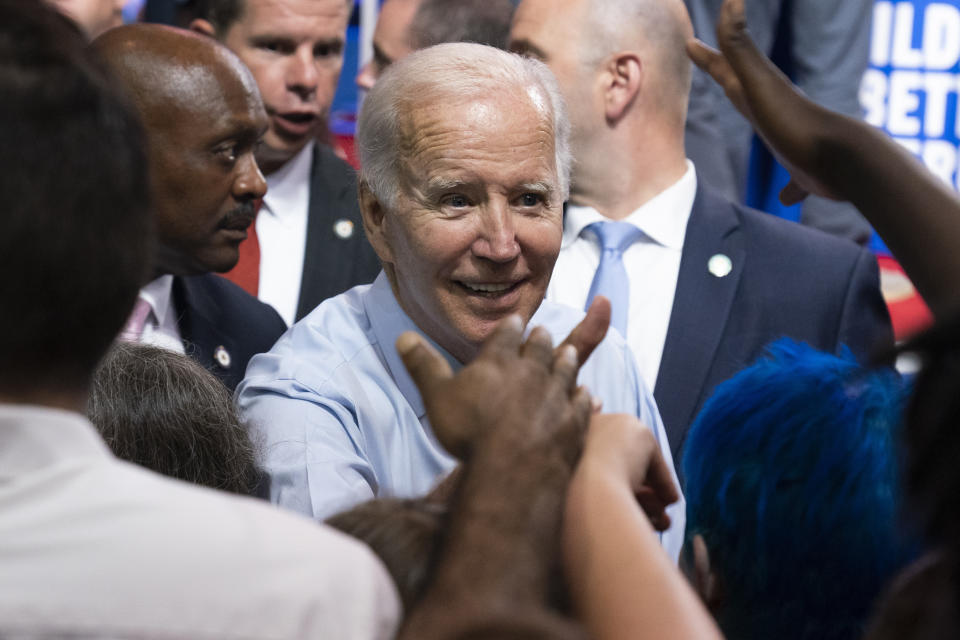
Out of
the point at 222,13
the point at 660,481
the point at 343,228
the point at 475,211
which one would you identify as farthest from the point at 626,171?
the point at 660,481

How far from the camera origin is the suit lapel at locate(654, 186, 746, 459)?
3.01 metres

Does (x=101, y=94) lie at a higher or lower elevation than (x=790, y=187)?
higher

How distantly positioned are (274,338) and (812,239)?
138 cm

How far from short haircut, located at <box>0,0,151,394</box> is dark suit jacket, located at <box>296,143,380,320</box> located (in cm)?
255

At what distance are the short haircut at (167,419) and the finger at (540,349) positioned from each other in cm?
75

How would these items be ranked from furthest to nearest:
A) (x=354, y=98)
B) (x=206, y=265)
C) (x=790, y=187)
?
1. (x=354, y=98)
2. (x=206, y=265)
3. (x=790, y=187)

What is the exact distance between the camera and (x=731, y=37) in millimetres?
1846

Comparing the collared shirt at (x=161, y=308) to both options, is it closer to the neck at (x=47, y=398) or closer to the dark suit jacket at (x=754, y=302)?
the dark suit jacket at (x=754, y=302)

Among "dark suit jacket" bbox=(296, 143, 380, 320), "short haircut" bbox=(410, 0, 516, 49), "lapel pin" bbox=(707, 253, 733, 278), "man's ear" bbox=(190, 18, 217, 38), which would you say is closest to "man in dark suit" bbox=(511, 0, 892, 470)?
"lapel pin" bbox=(707, 253, 733, 278)

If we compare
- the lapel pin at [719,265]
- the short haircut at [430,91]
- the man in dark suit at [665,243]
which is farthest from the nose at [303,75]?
the short haircut at [430,91]

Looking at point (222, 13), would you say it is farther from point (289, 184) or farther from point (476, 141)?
point (476, 141)

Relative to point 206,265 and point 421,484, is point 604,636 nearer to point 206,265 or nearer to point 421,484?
point 421,484

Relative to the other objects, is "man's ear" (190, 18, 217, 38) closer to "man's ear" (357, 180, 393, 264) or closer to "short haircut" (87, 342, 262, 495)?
"man's ear" (357, 180, 393, 264)

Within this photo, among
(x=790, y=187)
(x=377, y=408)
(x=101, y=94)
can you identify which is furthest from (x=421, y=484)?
(x=101, y=94)
